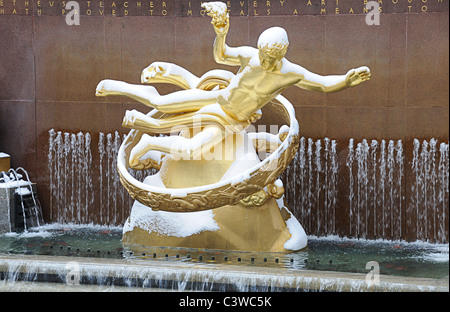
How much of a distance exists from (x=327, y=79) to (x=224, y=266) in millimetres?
2196

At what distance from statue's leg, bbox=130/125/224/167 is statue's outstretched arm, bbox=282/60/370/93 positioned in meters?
1.01

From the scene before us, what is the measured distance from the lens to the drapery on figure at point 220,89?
8109mm

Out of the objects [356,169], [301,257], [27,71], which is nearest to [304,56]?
[356,169]

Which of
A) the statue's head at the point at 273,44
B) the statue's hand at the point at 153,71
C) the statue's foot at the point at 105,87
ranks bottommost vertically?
the statue's foot at the point at 105,87

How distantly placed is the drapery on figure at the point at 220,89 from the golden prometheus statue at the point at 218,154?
1 cm

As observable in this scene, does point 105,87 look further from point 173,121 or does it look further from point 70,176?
point 70,176

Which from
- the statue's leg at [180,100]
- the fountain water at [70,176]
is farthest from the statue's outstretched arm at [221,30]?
the fountain water at [70,176]

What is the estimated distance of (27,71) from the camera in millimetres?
11102

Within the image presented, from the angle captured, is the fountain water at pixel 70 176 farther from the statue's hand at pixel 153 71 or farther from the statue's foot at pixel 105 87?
the statue's hand at pixel 153 71

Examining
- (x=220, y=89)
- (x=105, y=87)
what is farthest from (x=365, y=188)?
(x=105, y=87)

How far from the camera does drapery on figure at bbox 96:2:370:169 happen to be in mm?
8109

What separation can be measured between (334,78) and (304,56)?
210cm

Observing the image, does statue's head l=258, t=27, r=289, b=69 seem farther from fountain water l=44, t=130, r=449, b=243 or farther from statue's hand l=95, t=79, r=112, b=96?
fountain water l=44, t=130, r=449, b=243
